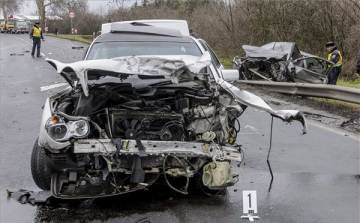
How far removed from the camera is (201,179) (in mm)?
5121

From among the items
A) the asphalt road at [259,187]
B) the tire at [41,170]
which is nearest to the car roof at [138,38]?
the asphalt road at [259,187]

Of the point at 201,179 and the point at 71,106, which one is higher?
the point at 71,106

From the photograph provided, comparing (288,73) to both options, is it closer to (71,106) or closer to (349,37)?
(349,37)

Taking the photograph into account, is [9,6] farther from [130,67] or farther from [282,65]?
[130,67]

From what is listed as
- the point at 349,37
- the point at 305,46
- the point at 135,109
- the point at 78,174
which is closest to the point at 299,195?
the point at 135,109

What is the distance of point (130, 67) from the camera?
190 inches

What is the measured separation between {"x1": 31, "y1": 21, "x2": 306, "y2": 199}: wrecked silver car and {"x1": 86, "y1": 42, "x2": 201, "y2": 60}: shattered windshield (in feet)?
3.55

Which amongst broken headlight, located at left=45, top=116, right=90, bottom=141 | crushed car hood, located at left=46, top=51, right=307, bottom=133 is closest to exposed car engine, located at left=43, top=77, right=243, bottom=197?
broken headlight, located at left=45, top=116, right=90, bottom=141

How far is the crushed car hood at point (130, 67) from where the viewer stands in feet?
15.5

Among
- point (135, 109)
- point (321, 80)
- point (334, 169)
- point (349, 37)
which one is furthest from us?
point (349, 37)

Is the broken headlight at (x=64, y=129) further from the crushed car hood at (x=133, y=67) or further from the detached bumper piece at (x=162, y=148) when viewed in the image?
the crushed car hood at (x=133, y=67)

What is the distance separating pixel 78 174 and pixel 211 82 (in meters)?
1.77

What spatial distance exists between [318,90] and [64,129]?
823 centimetres

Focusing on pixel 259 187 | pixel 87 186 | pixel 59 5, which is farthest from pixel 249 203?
pixel 59 5
